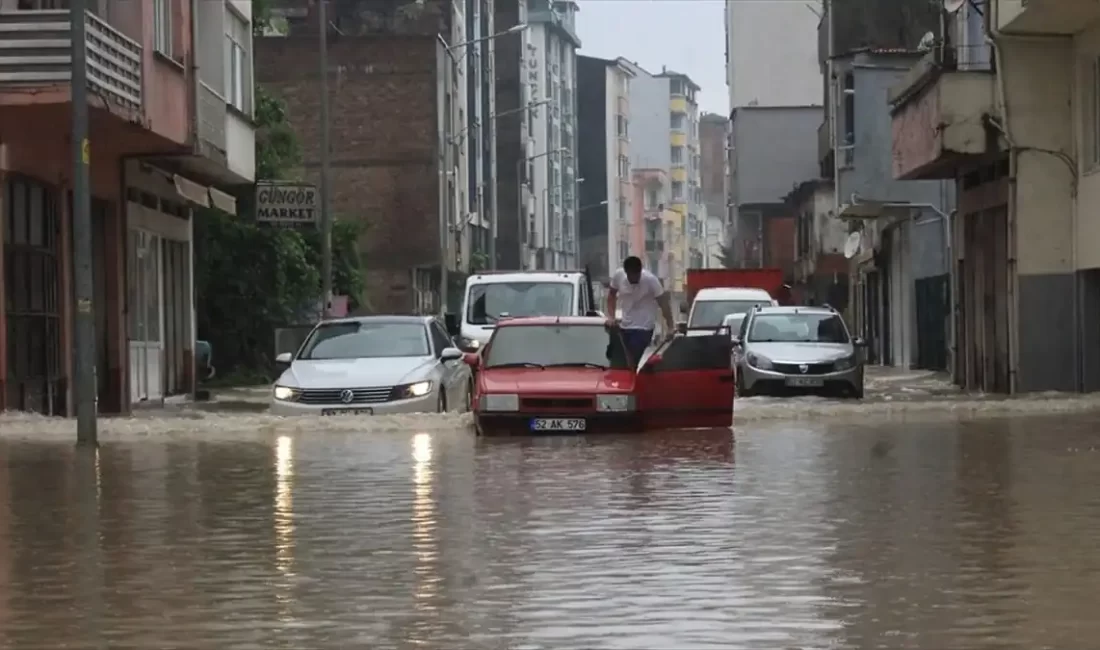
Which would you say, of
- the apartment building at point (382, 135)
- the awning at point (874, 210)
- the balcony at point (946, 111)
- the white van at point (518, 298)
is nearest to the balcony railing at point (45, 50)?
the white van at point (518, 298)

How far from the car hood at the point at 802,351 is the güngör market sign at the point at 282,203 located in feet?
34.9

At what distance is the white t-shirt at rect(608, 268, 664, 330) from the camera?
23.1 metres

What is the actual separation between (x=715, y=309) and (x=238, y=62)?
11178 mm

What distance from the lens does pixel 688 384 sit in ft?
69.4

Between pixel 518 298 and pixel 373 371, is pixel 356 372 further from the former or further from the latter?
pixel 518 298

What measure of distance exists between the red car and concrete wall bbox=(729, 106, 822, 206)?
59.7m

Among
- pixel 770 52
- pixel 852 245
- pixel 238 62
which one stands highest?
pixel 770 52

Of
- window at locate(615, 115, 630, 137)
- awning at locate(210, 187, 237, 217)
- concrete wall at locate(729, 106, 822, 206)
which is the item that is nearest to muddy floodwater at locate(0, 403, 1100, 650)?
awning at locate(210, 187, 237, 217)

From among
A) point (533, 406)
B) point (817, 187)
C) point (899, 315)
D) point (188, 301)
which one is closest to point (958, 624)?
point (533, 406)

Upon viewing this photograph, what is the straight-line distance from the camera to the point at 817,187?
73438 mm

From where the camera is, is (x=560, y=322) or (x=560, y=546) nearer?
(x=560, y=546)

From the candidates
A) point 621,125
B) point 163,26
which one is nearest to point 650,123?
point 621,125

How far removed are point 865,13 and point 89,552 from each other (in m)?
54.2

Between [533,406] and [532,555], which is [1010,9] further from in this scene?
[532,555]
